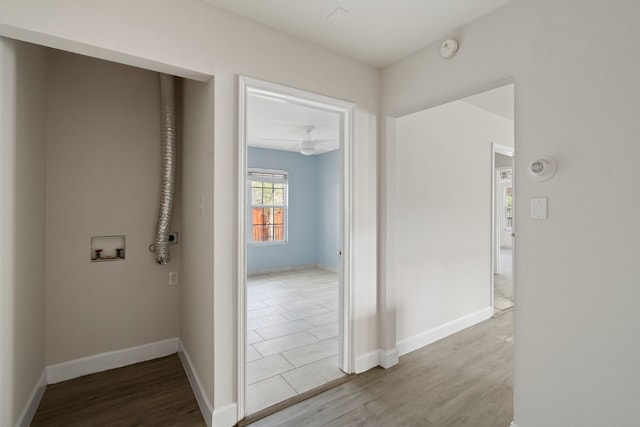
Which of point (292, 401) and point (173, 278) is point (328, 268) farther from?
point (292, 401)

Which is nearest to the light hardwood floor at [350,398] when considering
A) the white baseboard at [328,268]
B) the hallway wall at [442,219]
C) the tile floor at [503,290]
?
the hallway wall at [442,219]

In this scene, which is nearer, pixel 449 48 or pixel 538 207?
pixel 538 207

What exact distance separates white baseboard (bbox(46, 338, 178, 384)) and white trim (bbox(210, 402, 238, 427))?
4.02ft

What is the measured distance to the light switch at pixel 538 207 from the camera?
1618 mm

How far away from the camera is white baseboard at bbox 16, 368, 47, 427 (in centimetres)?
178

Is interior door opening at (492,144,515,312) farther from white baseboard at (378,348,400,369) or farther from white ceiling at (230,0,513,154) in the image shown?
white ceiling at (230,0,513,154)

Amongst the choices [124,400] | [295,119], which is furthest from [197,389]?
[295,119]

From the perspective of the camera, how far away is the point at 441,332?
315cm

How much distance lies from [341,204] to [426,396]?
61.8 inches

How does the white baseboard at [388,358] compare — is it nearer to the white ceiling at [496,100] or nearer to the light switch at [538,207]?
the light switch at [538,207]

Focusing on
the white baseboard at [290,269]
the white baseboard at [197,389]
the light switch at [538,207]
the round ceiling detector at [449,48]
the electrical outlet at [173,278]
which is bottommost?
the white baseboard at [197,389]

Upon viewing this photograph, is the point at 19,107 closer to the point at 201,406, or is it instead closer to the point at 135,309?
the point at 135,309

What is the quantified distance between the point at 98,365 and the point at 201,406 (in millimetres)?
1143

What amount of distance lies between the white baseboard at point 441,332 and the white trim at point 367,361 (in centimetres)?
31
